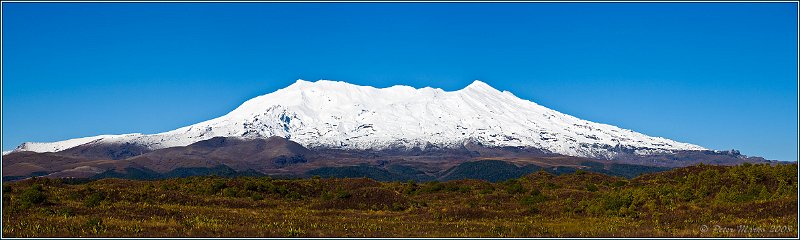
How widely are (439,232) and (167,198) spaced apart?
24.2 metres

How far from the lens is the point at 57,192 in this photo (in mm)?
53875

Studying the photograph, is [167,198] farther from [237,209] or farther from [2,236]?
[2,236]

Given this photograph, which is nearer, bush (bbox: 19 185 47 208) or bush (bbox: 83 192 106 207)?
bush (bbox: 19 185 47 208)

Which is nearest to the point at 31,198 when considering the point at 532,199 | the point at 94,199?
the point at 94,199

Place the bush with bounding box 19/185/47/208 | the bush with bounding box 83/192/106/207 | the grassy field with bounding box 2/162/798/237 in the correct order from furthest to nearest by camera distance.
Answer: the bush with bounding box 83/192/106/207
the bush with bounding box 19/185/47/208
the grassy field with bounding box 2/162/798/237

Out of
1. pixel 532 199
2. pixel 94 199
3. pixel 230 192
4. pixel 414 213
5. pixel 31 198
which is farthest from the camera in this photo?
pixel 230 192

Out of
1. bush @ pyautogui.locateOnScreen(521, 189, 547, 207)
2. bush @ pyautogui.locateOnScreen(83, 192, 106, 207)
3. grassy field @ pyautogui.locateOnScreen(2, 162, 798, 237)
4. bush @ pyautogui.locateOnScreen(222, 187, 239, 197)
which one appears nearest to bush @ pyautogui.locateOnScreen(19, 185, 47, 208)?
grassy field @ pyautogui.locateOnScreen(2, 162, 798, 237)

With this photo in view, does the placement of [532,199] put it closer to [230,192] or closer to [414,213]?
[414,213]

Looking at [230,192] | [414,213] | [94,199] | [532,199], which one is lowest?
[414,213]

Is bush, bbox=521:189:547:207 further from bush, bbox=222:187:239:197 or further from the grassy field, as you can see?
bush, bbox=222:187:239:197

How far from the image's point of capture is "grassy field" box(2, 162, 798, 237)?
3500 cm

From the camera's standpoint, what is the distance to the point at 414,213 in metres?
49.6

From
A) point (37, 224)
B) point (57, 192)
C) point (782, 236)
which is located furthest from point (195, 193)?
point (782, 236)

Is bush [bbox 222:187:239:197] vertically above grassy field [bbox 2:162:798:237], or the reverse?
bush [bbox 222:187:239:197]
